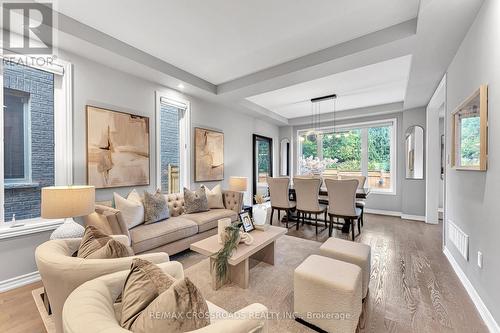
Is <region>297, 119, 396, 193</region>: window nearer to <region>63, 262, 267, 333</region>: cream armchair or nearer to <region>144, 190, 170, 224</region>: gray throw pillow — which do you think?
<region>144, 190, 170, 224</region>: gray throw pillow

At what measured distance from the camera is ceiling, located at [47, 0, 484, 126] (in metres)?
2.14

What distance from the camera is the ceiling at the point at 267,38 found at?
7.04 feet

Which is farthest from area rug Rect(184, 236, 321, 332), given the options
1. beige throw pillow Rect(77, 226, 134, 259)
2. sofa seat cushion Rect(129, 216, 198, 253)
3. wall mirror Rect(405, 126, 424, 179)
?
wall mirror Rect(405, 126, 424, 179)

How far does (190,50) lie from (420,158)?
551 centimetres

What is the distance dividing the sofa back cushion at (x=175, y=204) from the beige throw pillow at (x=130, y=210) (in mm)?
594

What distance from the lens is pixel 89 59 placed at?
9.41ft

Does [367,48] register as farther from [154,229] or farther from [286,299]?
[154,229]

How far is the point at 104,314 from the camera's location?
0.81 metres

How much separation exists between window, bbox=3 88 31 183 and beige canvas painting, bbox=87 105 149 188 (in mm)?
583

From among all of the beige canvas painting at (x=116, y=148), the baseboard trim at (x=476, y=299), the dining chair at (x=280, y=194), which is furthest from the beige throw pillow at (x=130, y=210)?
the baseboard trim at (x=476, y=299)

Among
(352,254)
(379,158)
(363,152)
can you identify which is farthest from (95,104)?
(379,158)

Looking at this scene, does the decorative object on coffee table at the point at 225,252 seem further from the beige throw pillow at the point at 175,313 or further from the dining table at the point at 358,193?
the dining table at the point at 358,193

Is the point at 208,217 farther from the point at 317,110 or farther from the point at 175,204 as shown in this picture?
the point at 317,110

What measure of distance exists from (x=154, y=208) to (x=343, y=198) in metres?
3.04
